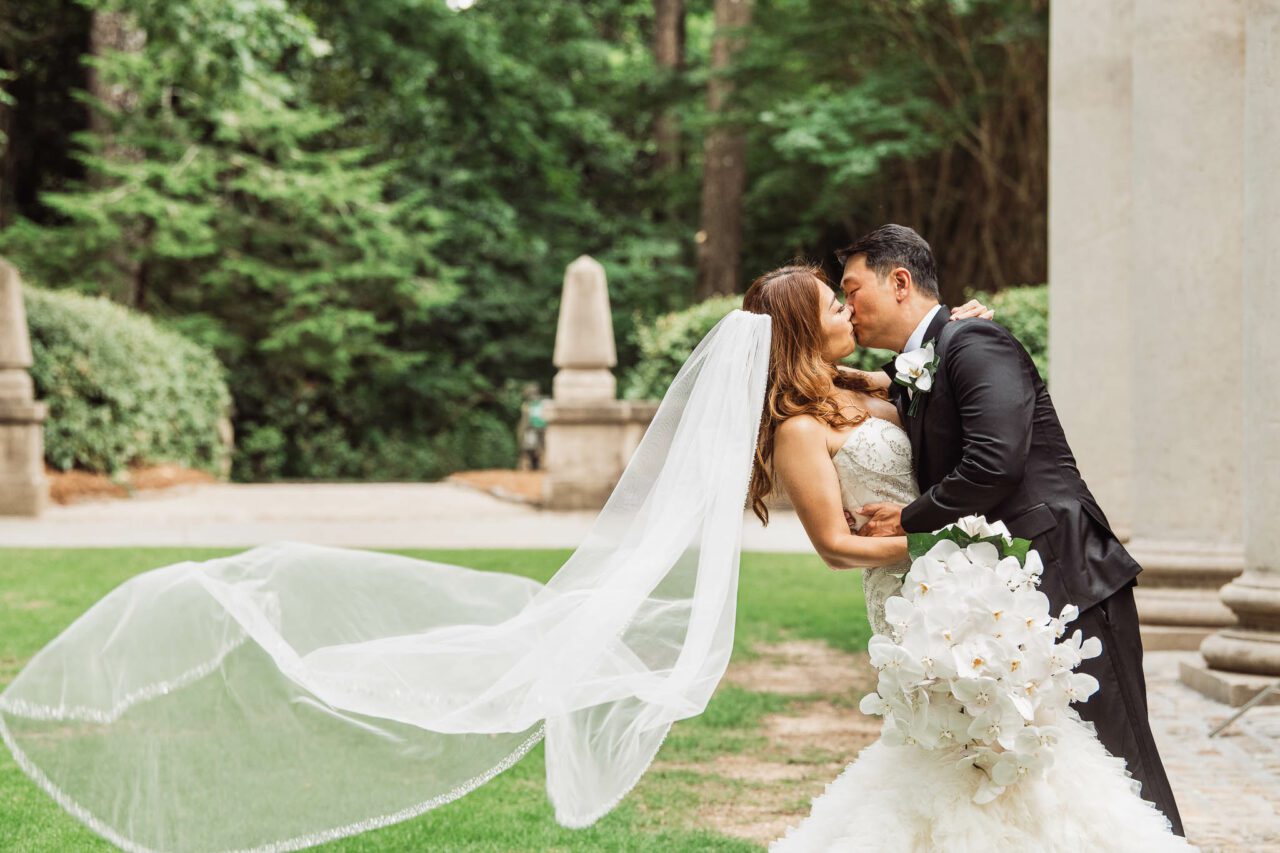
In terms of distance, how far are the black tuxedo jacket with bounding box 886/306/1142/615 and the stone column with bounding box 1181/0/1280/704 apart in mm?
3809

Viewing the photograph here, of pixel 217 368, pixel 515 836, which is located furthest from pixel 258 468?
pixel 515 836

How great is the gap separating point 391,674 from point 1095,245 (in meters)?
6.58

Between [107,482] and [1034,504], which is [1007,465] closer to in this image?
[1034,504]

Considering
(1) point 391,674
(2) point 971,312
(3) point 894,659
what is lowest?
(1) point 391,674

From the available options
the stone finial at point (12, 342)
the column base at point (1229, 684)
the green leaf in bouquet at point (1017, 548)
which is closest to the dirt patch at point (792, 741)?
the column base at point (1229, 684)

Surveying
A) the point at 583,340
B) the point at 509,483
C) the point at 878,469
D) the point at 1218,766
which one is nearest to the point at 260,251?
the point at 509,483

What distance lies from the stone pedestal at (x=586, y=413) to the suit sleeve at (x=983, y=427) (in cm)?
1400

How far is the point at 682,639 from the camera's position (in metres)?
3.88

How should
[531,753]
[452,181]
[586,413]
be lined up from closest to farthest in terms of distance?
[531,753] → [586,413] → [452,181]

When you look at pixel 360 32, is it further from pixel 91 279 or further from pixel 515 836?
pixel 515 836

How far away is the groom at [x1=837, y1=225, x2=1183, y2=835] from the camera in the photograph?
3.38 m

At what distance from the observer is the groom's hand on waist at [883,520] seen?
3.58 m

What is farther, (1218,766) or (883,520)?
(1218,766)

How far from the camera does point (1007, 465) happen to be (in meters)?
3.33
